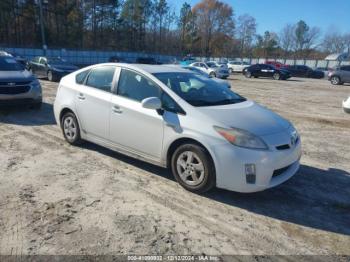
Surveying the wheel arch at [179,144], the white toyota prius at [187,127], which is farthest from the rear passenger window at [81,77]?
the wheel arch at [179,144]

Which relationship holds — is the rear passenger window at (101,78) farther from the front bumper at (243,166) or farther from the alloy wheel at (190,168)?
the front bumper at (243,166)

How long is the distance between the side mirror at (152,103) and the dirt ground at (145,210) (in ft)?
3.60

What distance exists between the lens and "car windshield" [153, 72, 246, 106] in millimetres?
4539

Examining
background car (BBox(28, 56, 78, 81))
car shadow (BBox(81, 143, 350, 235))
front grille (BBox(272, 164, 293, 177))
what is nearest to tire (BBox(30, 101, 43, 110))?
car shadow (BBox(81, 143, 350, 235))

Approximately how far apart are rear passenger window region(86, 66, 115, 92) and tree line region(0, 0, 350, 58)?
4994 centimetres

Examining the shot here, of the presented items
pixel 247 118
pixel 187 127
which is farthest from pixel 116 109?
pixel 247 118

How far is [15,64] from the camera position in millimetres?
9812

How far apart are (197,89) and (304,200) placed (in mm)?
2205

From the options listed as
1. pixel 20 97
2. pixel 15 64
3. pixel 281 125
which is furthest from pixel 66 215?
pixel 15 64

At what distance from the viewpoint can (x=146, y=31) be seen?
7894cm

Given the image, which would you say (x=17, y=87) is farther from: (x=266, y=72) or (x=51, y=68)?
(x=266, y=72)

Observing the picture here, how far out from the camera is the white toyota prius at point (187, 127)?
3814 millimetres

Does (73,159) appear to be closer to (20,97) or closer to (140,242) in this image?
(140,242)

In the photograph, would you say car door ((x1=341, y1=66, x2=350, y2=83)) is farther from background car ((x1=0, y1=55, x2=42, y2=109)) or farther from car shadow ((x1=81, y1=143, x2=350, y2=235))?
background car ((x1=0, y1=55, x2=42, y2=109))
